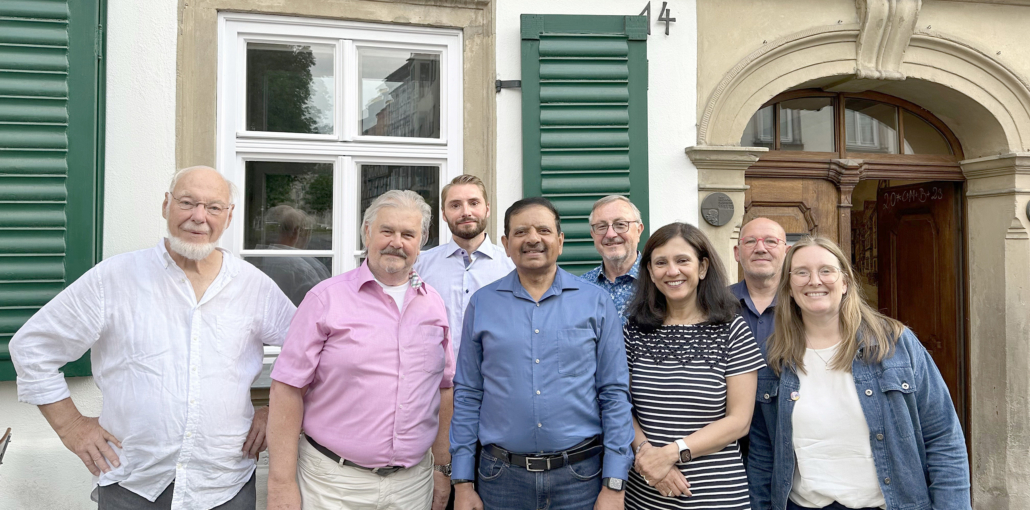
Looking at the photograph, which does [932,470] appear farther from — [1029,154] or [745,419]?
[1029,154]

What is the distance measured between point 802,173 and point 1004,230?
1.23 metres

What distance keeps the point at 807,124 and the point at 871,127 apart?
500 mm

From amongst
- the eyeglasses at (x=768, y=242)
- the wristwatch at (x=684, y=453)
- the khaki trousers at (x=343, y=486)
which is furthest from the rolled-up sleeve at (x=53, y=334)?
the eyeglasses at (x=768, y=242)

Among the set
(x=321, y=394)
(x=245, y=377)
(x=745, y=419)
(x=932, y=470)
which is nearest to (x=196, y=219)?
(x=245, y=377)

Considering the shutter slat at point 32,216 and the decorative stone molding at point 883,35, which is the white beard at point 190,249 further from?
the decorative stone molding at point 883,35

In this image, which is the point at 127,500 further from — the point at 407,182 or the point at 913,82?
the point at 913,82

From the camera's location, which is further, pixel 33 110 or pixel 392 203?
pixel 33 110

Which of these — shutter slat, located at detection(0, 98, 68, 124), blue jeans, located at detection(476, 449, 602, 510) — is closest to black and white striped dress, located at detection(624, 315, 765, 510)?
blue jeans, located at detection(476, 449, 602, 510)

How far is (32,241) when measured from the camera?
9.70 ft

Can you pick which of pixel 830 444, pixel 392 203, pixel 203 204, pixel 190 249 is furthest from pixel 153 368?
pixel 830 444

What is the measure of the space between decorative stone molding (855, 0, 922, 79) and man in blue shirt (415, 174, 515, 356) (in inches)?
101

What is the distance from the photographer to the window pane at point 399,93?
3570mm

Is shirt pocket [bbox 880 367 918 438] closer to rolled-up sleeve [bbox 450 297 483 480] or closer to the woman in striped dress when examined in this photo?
the woman in striped dress

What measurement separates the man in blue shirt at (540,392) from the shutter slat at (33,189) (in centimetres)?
209
